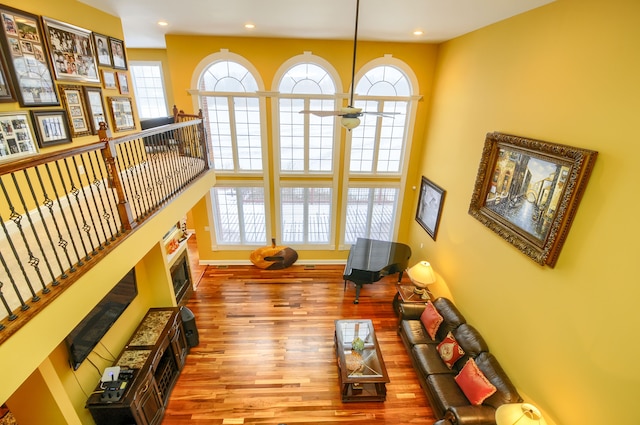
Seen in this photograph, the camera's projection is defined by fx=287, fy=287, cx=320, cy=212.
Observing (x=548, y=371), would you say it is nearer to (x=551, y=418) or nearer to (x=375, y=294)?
A: (x=551, y=418)

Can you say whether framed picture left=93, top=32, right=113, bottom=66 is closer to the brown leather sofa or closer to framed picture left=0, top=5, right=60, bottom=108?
framed picture left=0, top=5, right=60, bottom=108

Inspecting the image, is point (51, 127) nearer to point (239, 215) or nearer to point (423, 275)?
point (239, 215)

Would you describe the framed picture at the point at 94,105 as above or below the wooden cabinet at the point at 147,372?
above

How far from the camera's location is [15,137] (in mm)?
2982

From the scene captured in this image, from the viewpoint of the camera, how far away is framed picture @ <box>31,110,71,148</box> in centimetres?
323

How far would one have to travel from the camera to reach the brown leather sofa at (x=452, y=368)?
348 centimetres

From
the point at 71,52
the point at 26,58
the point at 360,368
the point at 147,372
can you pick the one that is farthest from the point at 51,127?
the point at 360,368

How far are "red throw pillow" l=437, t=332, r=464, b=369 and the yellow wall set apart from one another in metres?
0.47

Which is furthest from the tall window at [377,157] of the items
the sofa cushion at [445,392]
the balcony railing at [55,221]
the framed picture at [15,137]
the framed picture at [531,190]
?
the framed picture at [15,137]

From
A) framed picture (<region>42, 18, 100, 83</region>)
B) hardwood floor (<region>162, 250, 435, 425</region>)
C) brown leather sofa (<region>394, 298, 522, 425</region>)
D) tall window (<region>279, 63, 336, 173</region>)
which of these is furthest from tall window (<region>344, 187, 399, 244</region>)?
framed picture (<region>42, 18, 100, 83</region>)

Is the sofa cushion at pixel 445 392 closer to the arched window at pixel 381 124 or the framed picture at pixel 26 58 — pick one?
the arched window at pixel 381 124

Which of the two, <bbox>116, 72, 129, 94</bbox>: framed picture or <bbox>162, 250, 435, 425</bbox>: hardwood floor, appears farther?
<bbox>116, 72, 129, 94</bbox>: framed picture

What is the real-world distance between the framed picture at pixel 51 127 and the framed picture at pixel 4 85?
0.26 m

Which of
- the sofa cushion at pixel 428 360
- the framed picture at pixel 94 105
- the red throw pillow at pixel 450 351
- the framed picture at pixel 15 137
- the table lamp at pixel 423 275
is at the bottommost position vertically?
the sofa cushion at pixel 428 360
